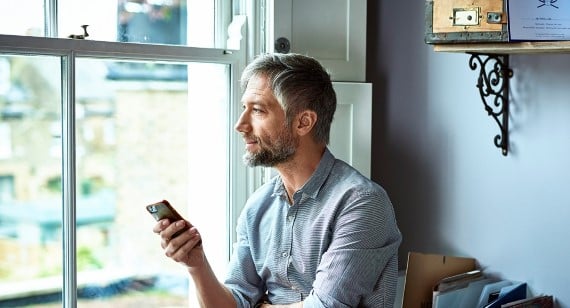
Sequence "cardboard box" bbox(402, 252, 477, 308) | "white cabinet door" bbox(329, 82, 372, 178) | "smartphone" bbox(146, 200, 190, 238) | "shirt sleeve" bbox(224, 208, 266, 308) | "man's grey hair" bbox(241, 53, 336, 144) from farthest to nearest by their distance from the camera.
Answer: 1. "white cabinet door" bbox(329, 82, 372, 178)
2. "cardboard box" bbox(402, 252, 477, 308)
3. "shirt sleeve" bbox(224, 208, 266, 308)
4. "man's grey hair" bbox(241, 53, 336, 144)
5. "smartphone" bbox(146, 200, 190, 238)

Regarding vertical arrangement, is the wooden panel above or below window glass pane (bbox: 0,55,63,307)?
above

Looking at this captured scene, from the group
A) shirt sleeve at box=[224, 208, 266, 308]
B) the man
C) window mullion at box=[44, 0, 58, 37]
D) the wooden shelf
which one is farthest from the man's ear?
window mullion at box=[44, 0, 58, 37]

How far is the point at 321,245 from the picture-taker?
2.10m

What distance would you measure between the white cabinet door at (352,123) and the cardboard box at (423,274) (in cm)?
37

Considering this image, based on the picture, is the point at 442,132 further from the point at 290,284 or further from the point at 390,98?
the point at 290,284

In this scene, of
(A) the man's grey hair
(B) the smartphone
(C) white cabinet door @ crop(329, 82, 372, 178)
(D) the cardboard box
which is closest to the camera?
(B) the smartphone

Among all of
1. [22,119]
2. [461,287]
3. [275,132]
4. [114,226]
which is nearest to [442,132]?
[461,287]

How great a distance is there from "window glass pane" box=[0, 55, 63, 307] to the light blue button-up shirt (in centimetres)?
49

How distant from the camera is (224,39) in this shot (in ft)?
8.54

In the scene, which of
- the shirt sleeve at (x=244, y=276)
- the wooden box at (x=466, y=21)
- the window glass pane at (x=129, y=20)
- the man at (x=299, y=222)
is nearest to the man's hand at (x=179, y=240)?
the man at (x=299, y=222)

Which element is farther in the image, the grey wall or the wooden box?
the grey wall

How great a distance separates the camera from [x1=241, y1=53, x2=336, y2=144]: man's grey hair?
7.01 feet

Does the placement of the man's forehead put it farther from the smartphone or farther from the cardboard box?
the cardboard box

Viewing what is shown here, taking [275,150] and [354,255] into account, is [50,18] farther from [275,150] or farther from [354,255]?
[354,255]
